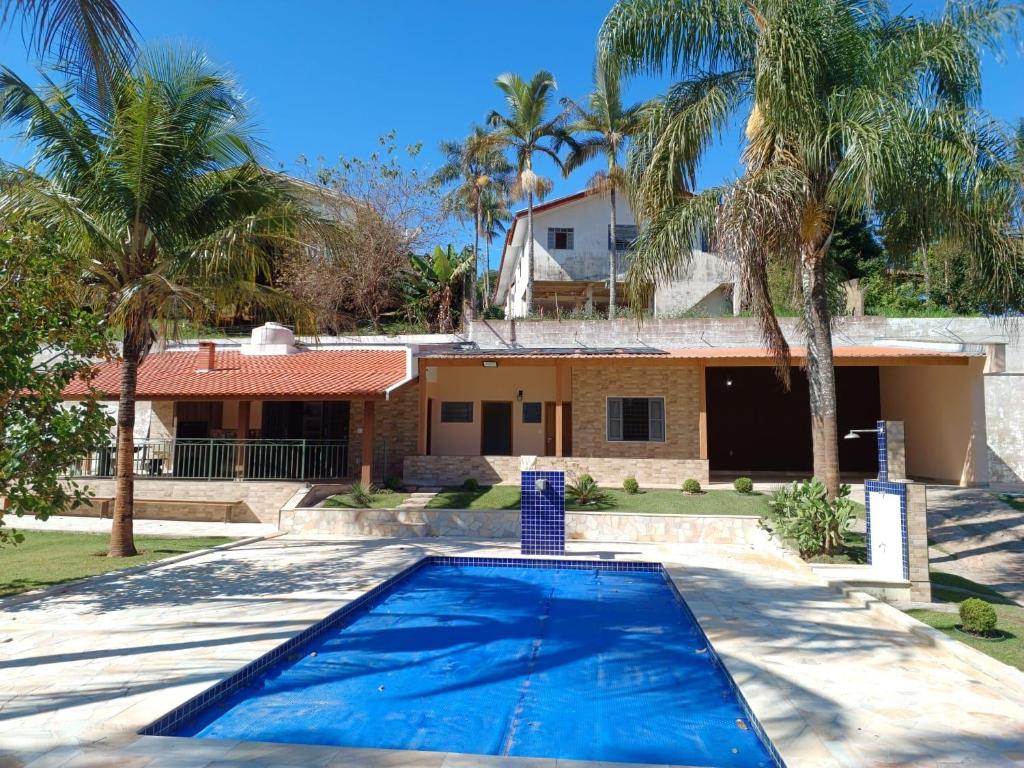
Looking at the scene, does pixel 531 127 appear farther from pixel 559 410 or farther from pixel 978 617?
pixel 978 617

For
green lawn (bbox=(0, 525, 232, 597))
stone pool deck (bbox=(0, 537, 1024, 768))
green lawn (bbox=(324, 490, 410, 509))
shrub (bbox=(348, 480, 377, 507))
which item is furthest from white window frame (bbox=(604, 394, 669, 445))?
green lawn (bbox=(0, 525, 232, 597))

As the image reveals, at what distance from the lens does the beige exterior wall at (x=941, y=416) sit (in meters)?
16.8

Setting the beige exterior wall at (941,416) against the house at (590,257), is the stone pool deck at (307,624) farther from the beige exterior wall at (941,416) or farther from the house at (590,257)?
the house at (590,257)

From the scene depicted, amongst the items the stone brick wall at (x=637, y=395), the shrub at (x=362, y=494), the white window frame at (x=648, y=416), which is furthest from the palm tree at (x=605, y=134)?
the shrub at (x=362, y=494)

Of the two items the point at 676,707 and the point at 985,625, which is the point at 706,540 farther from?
the point at 676,707

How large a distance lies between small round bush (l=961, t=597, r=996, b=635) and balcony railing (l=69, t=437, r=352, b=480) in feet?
46.0

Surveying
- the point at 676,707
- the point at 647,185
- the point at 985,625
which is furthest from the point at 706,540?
the point at 676,707

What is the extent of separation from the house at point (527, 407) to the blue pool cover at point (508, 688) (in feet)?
27.2

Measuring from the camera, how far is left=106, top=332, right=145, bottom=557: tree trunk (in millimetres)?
10750

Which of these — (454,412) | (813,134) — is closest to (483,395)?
(454,412)

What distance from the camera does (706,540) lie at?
1327 centimetres

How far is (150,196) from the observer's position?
1030cm

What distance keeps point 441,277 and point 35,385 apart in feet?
79.3

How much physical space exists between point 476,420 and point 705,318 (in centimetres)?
792
